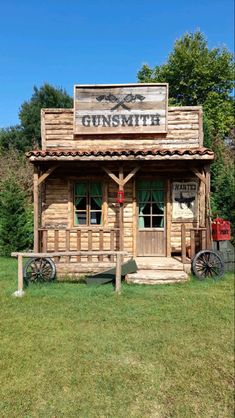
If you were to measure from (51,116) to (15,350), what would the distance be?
7.13m

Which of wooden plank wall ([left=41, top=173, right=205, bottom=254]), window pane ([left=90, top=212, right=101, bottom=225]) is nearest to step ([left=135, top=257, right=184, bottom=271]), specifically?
wooden plank wall ([left=41, top=173, right=205, bottom=254])

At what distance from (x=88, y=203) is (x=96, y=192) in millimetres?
405

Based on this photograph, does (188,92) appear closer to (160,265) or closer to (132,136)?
(132,136)

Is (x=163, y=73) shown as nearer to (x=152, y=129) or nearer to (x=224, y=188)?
(x=224, y=188)

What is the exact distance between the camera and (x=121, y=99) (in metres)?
9.34

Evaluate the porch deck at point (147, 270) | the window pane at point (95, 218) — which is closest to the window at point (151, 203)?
the window pane at point (95, 218)

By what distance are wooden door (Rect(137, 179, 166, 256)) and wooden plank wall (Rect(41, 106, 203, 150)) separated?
1218mm

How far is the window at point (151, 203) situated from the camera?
9398 mm

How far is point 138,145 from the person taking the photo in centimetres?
934

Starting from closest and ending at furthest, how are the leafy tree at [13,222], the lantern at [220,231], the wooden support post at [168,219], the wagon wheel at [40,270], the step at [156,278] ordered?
the step at [156,278] → the wagon wheel at [40,270] → the lantern at [220,231] → the wooden support post at [168,219] → the leafy tree at [13,222]

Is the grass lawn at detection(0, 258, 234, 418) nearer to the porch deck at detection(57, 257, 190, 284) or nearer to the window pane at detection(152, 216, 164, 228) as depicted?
the porch deck at detection(57, 257, 190, 284)

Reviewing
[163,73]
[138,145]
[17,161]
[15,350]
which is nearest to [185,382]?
[15,350]

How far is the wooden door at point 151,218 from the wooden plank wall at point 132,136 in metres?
1.22

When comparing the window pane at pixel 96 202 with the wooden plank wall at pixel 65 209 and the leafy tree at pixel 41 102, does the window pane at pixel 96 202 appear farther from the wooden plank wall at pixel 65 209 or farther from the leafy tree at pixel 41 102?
the leafy tree at pixel 41 102
